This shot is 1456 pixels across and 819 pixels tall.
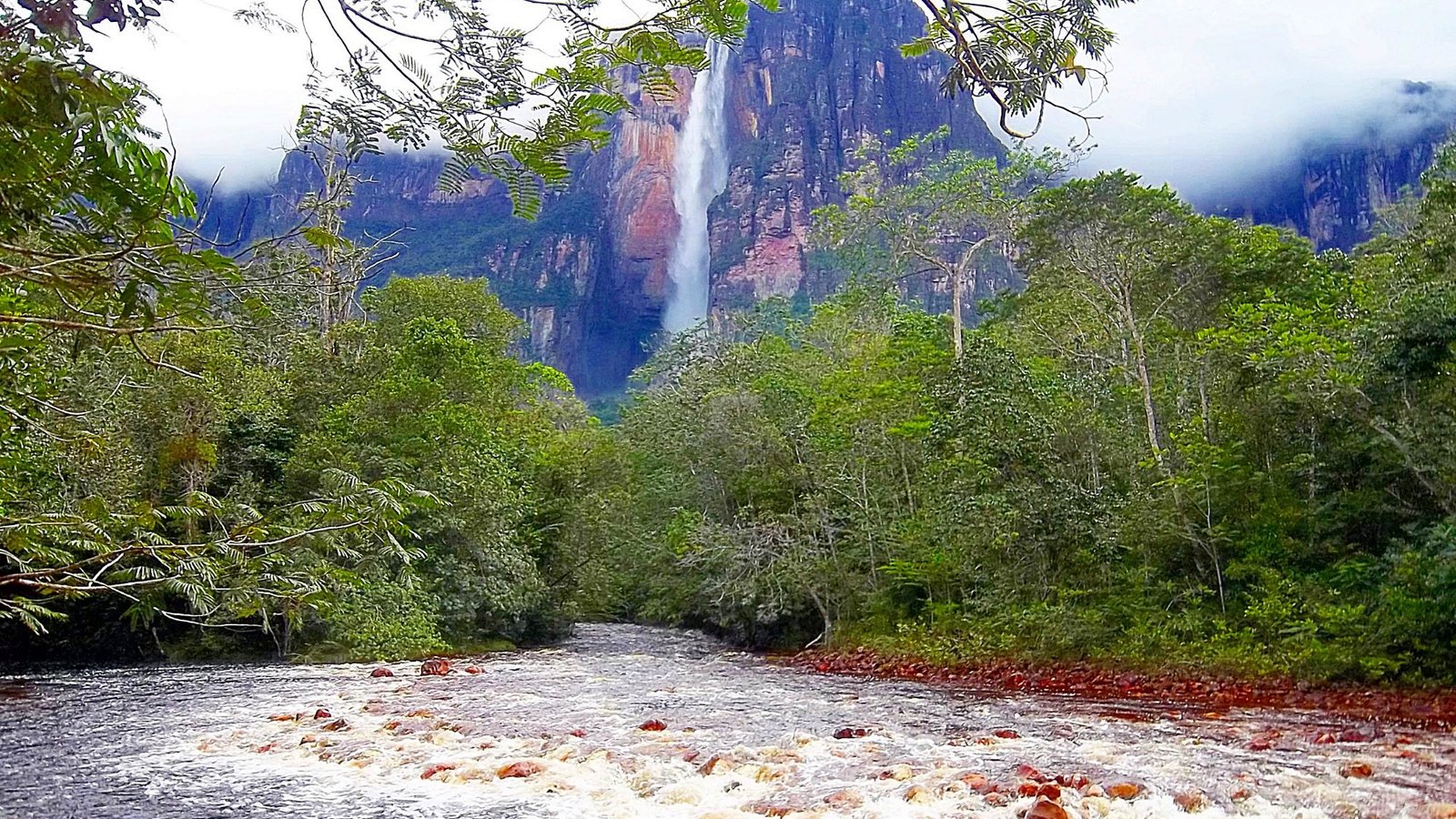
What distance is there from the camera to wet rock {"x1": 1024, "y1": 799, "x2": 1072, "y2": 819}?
5.57 metres

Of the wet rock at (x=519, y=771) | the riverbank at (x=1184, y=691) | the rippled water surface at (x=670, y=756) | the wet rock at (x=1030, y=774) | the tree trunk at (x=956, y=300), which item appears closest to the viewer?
the rippled water surface at (x=670, y=756)

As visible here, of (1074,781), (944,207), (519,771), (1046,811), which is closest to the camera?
(1046,811)

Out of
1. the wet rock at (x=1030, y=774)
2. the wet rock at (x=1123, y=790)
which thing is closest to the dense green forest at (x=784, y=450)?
the wet rock at (x=1030, y=774)

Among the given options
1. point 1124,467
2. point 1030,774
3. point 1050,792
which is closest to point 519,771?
point 1030,774

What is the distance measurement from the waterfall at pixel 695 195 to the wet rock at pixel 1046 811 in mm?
85427

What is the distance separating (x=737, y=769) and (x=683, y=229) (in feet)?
308

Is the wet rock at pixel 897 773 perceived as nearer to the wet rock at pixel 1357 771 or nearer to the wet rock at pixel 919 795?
the wet rock at pixel 919 795

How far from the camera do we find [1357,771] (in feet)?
22.5

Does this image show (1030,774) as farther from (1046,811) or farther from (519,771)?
(519,771)

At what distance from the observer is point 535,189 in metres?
2.76

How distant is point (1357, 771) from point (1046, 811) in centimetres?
279

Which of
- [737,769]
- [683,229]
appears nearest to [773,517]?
[737,769]

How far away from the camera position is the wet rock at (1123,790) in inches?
245

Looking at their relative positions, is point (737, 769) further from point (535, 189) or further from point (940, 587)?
point (940, 587)
